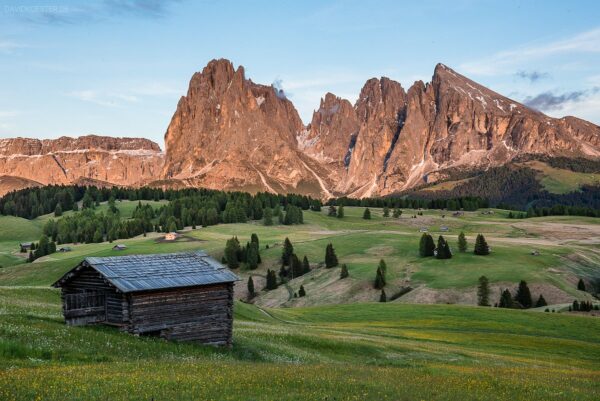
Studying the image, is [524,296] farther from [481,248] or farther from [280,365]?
[280,365]

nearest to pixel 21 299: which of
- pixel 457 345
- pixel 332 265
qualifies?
pixel 457 345

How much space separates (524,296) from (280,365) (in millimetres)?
77568

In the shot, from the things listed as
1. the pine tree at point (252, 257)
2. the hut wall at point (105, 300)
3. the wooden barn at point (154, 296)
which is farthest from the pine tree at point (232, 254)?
the hut wall at point (105, 300)

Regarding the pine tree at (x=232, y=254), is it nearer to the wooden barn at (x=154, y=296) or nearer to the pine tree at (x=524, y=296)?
the pine tree at (x=524, y=296)

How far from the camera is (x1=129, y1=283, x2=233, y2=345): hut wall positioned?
34281 millimetres

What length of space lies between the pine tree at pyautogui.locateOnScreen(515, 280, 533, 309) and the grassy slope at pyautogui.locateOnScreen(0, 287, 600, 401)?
118 ft

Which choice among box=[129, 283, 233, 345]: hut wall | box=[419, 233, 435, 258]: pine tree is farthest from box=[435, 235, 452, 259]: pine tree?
box=[129, 283, 233, 345]: hut wall

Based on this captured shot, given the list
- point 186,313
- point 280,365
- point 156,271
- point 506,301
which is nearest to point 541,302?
point 506,301

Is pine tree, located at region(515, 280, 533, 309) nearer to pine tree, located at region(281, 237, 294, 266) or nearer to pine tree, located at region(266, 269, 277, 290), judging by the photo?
pine tree, located at region(266, 269, 277, 290)

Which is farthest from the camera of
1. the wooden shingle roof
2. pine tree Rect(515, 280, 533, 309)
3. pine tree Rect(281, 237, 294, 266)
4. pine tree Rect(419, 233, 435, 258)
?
pine tree Rect(281, 237, 294, 266)

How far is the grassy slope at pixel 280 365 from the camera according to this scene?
18.4 m

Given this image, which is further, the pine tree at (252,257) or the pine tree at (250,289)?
the pine tree at (252,257)

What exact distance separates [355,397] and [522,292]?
86.2 m

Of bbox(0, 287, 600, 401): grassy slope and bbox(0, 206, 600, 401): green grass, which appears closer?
bbox(0, 287, 600, 401): grassy slope
